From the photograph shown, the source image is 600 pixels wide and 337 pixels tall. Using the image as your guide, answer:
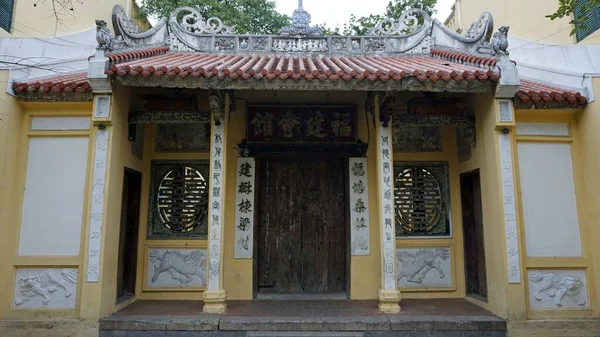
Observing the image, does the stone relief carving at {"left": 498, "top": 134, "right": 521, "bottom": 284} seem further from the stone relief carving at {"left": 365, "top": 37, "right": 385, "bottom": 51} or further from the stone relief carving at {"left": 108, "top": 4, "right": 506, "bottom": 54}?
the stone relief carving at {"left": 365, "top": 37, "right": 385, "bottom": 51}

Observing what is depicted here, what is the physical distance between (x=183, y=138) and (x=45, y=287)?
273cm

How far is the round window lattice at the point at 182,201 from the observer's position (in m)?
6.22

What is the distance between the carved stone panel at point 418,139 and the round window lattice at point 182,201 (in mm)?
3145

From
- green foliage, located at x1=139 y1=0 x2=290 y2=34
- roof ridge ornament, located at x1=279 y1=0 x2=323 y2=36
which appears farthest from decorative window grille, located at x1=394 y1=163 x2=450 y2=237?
green foliage, located at x1=139 y1=0 x2=290 y2=34

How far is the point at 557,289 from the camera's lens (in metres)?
5.02

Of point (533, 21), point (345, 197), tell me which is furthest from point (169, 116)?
point (533, 21)

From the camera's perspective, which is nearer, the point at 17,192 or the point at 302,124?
the point at 17,192

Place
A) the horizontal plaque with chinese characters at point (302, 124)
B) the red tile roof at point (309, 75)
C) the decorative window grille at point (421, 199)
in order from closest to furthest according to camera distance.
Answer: the red tile roof at point (309, 75) < the decorative window grille at point (421, 199) < the horizontal plaque with chinese characters at point (302, 124)

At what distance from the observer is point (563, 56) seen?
5789mm

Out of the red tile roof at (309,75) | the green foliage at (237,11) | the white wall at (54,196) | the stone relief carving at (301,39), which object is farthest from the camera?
the green foliage at (237,11)

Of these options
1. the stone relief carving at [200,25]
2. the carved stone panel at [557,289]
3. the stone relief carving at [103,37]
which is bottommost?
the carved stone panel at [557,289]

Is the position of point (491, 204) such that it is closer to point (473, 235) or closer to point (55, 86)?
point (473, 235)

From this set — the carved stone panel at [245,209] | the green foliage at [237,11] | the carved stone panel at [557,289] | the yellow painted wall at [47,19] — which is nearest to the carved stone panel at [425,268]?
the carved stone panel at [557,289]

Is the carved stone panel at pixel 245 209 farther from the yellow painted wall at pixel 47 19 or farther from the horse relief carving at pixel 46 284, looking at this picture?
the yellow painted wall at pixel 47 19
